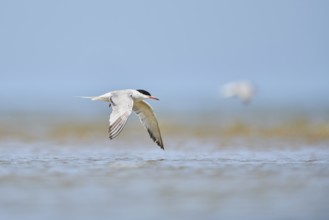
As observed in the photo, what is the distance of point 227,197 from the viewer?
889 cm

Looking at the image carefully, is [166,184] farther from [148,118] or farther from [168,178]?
[148,118]

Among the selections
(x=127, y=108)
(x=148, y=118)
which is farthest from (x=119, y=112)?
(x=148, y=118)

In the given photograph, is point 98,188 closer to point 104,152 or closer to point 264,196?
point 264,196

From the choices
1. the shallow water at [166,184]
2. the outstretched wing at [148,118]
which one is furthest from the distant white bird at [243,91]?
the outstretched wing at [148,118]

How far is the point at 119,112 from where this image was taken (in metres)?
11.4

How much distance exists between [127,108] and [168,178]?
65.5 inches

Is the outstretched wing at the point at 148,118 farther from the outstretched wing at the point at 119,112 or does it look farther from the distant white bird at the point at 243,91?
the distant white bird at the point at 243,91

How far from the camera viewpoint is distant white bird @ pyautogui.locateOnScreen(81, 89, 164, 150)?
11227 mm

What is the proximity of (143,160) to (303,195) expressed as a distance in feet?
12.4

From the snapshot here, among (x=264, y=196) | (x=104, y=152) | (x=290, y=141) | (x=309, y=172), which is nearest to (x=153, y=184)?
(x=264, y=196)

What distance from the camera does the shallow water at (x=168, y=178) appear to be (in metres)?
8.20

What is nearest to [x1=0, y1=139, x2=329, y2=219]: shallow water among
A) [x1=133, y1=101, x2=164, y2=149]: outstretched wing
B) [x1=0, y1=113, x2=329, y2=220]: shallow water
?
[x1=0, y1=113, x2=329, y2=220]: shallow water

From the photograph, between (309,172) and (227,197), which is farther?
(309,172)

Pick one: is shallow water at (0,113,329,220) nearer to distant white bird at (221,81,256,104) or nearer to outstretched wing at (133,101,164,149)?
outstretched wing at (133,101,164,149)
